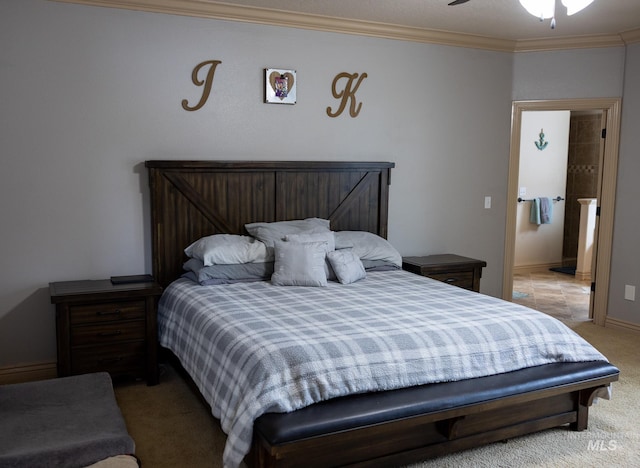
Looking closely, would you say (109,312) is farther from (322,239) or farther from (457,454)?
(457,454)

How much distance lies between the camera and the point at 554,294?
6.59 metres

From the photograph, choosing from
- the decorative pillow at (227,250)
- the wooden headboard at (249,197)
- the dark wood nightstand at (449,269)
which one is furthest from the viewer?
the dark wood nightstand at (449,269)

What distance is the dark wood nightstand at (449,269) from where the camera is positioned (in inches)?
188

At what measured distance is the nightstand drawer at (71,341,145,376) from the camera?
368cm

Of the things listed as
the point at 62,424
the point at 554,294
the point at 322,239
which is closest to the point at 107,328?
the point at 62,424

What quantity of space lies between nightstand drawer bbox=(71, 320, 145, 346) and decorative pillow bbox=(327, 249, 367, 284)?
1.28 m

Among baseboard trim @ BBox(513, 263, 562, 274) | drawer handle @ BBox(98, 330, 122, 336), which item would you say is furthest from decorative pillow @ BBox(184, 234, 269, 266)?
baseboard trim @ BBox(513, 263, 562, 274)

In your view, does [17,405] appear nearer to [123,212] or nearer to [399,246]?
[123,212]

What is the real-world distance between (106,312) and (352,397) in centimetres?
180

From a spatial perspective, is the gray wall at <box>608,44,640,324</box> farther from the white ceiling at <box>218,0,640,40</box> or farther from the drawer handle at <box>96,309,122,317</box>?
the drawer handle at <box>96,309,122,317</box>

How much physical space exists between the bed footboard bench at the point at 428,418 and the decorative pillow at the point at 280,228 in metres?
1.80

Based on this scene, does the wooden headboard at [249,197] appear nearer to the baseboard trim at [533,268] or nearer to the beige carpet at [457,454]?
the beige carpet at [457,454]

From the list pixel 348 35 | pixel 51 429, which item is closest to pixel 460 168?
pixel 348 35

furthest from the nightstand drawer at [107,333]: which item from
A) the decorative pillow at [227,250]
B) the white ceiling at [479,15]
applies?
the white ceiling at [479,15]
